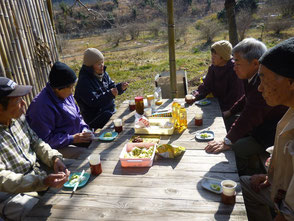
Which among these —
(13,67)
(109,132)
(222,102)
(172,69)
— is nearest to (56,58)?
(13,67)

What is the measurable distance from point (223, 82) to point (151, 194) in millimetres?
2644

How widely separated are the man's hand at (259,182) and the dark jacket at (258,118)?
45 cm

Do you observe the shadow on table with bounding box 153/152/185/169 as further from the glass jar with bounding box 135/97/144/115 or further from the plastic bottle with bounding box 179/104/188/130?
the glass jar with bounding box 135/97/144/115

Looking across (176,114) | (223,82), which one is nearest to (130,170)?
(176,114)

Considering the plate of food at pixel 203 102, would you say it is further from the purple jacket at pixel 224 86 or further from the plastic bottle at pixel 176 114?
the plastic bottle at pixel 176 114

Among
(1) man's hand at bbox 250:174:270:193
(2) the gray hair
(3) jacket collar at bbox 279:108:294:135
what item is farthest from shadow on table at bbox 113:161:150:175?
(2) the gray hair

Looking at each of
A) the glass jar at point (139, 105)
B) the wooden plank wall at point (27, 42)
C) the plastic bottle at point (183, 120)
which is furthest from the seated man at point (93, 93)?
the plastic bottle at point (183, 120)

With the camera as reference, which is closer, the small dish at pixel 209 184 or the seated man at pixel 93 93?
the small dish at pixel 209 184

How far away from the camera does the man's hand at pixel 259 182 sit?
87.0 inches

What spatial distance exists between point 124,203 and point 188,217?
47cm

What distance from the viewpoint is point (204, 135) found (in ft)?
8.66

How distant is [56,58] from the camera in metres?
4.96

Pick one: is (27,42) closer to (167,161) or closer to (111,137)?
(111,137)

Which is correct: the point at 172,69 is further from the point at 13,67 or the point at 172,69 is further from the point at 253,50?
the point at 13,67
